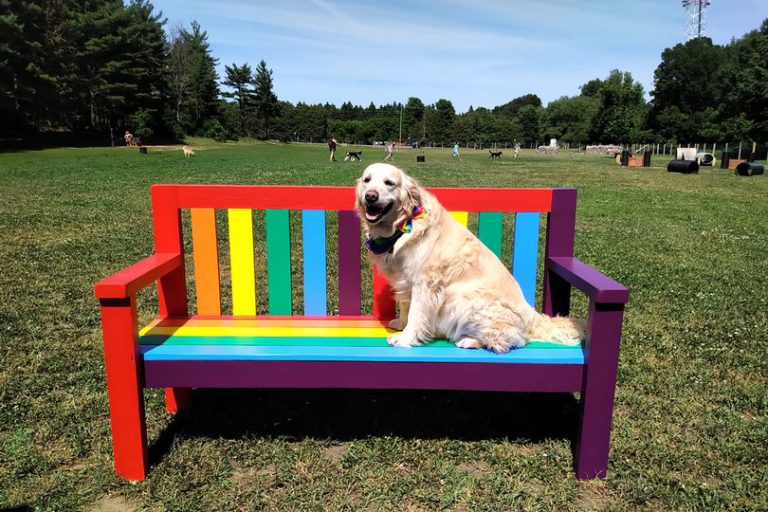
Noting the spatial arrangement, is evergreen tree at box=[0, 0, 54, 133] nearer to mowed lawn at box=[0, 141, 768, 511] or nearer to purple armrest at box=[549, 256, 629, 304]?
mowed lawn at box=[0, 141, 768, 511]

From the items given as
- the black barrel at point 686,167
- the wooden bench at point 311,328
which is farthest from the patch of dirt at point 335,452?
the black barrel at point 686,167

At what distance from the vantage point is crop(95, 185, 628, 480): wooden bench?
117 inches

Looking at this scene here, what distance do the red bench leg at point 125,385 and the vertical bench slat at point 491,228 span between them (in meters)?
2.40

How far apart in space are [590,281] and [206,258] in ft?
8.47

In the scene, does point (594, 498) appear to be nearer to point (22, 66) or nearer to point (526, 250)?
point (526, 250)

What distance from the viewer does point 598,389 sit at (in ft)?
9.85

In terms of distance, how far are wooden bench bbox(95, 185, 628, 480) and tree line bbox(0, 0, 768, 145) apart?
51.6 metres

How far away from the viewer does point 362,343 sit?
A: 3252 millimetres

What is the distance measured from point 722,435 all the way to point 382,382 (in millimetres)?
2368

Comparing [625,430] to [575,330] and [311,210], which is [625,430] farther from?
[311,210]

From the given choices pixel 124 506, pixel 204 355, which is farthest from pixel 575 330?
pixel 124 506

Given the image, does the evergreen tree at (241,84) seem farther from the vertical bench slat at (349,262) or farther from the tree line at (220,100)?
the vertical bench slat at (349,262)

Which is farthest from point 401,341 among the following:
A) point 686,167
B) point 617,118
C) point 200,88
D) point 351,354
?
point 617,118

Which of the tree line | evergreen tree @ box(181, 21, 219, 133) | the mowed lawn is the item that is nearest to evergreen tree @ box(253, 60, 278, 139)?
the tree line
